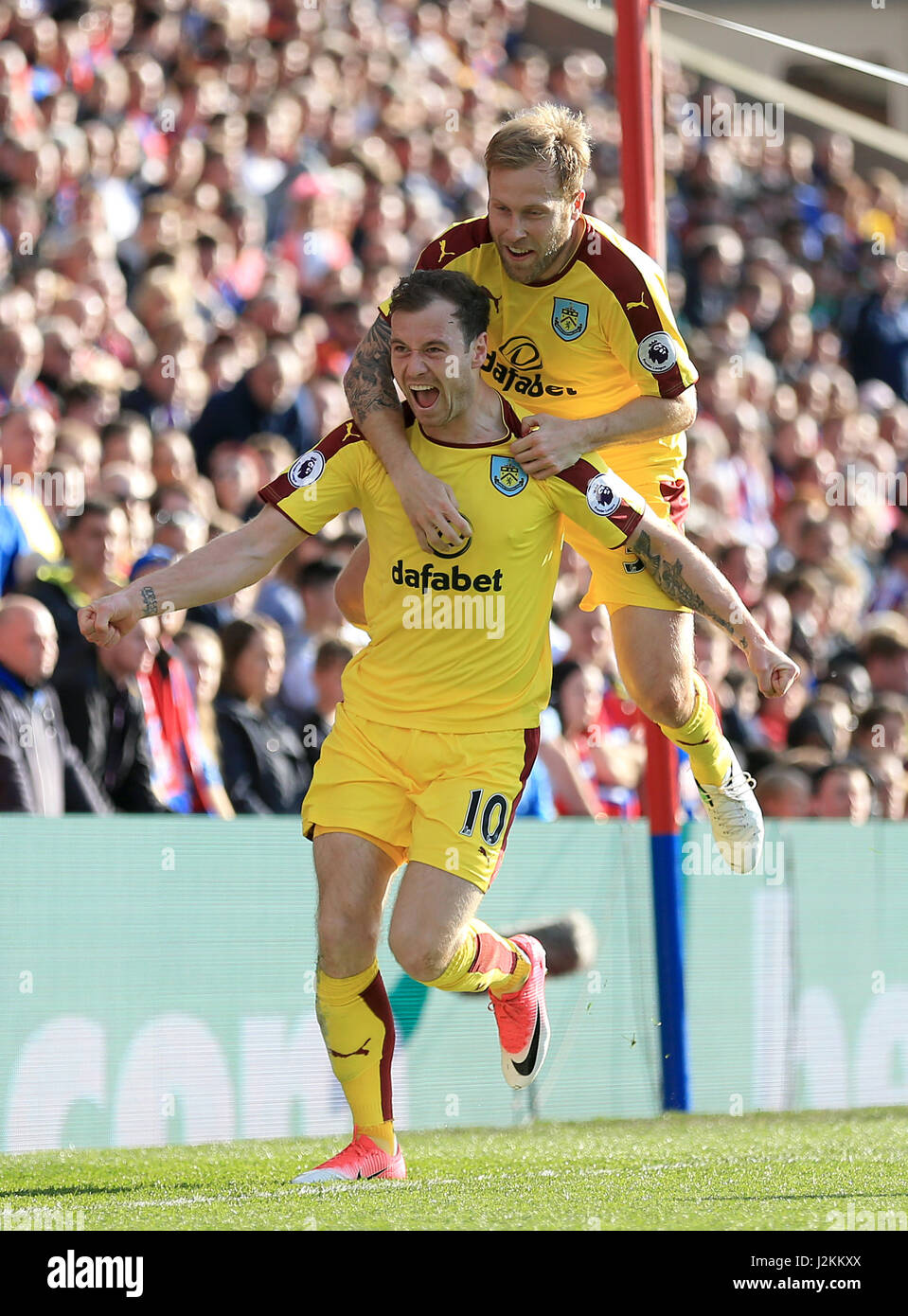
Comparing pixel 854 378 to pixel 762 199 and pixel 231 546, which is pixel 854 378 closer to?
pixel 762 199

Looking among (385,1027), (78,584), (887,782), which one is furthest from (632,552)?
(887,782)

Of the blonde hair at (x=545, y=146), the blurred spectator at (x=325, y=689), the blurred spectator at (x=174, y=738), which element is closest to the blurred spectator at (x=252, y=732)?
the blurred spectator at (x=174, y=738)

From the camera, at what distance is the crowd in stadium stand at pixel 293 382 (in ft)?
24.5

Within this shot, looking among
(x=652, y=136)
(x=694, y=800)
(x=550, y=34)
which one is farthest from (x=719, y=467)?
(x=550, y=34)

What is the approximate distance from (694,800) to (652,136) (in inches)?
132

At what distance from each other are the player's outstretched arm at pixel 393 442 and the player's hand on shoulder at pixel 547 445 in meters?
0.25

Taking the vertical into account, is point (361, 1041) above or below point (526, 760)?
below

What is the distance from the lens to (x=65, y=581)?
7.24m

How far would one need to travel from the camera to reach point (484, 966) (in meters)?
5.58

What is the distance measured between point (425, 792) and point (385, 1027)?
0.74 meters

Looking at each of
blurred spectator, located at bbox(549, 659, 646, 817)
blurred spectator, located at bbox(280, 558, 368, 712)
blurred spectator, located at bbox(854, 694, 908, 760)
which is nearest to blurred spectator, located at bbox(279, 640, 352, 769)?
blurred spectator, located at bbox(280, 558, 368, 712)

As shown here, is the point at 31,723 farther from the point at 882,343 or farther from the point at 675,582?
the point at 882,343

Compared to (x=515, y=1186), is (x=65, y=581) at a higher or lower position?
higher

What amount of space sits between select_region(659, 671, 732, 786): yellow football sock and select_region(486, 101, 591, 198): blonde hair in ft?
5.45
